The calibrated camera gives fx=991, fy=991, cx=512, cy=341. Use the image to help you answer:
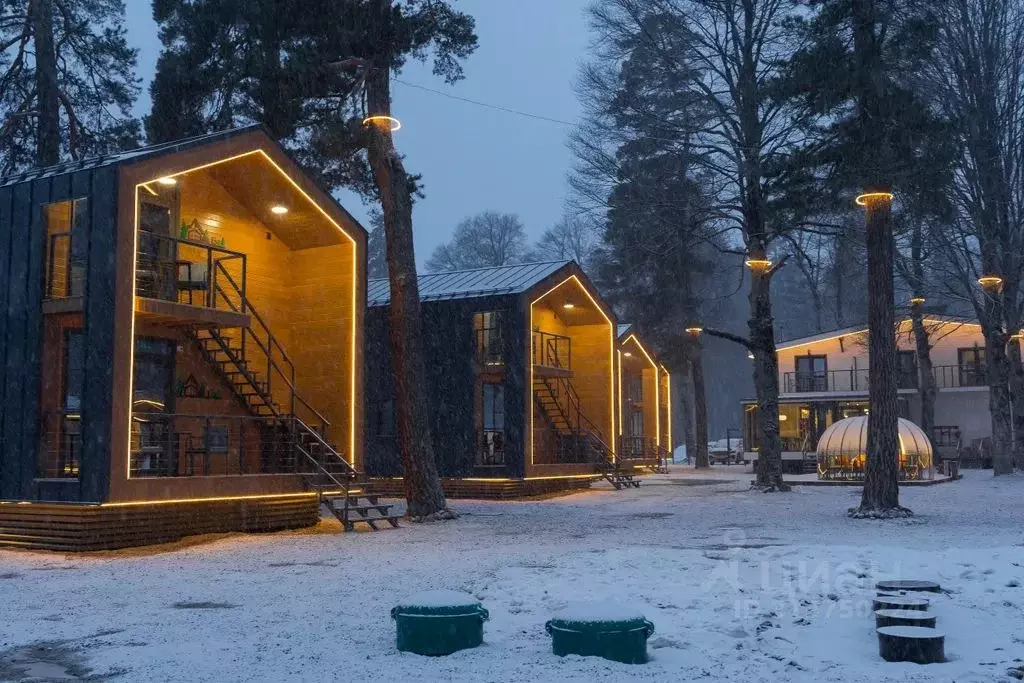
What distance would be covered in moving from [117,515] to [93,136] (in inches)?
560

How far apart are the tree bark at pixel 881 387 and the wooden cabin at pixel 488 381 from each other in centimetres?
902

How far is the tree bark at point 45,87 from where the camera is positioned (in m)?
23.5

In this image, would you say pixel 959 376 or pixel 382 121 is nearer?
pixel 382 121

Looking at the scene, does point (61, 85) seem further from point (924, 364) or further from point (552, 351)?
point (924, 364)

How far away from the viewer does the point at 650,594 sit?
9.08 metres

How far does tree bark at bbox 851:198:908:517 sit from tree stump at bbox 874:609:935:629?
9.43m

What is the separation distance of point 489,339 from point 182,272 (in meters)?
9.52

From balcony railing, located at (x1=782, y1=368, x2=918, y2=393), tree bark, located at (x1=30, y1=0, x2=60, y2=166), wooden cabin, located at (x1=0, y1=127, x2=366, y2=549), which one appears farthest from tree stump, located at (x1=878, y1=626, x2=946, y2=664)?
balcony railing, located at (x1=782, y1=368, x2=918, y2=393)

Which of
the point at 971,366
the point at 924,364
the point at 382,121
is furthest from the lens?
the point at 971,366

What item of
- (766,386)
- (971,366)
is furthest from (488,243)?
(766,386)

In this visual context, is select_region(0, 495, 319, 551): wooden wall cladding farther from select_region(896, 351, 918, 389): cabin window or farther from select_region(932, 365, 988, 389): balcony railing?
select_region(932, 365, 988, 389): balcony railing

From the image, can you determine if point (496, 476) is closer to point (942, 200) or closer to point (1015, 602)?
point (942, 200)

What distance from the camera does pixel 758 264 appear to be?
76.0ft

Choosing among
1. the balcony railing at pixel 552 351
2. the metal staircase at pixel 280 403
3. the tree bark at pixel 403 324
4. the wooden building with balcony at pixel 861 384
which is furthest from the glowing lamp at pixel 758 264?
the wooden building with balcony at pixel 861 384
